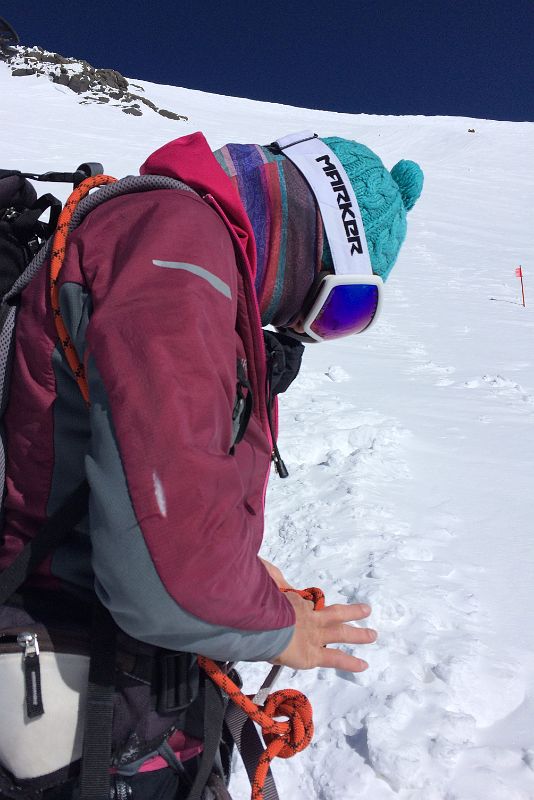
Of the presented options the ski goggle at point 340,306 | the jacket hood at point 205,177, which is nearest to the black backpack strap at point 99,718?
the jacket hood at point 205,177

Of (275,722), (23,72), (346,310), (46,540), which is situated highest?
(346,310)

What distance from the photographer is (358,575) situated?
2.42 meters

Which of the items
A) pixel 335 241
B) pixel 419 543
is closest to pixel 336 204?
pixel 335 241

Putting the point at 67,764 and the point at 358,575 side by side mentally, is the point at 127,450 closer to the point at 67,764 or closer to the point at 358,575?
the point at 67,764

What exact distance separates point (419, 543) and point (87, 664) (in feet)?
6.10

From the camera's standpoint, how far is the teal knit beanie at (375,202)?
4.45ft

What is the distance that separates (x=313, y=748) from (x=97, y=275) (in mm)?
1506

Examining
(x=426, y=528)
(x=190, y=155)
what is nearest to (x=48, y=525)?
(x=190, y=155)

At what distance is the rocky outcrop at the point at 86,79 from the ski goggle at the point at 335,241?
28.8m

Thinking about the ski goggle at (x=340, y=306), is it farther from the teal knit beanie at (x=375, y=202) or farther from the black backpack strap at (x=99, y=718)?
the black backpack strap at (x=99, y=718)

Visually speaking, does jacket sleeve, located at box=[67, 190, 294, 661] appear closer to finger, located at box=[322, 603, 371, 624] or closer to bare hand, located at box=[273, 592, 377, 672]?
bare hand, located at box=[273, 592, 377, 672]

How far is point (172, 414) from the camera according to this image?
752 mm

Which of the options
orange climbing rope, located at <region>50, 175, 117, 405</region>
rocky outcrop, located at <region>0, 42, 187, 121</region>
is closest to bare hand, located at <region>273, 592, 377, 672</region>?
orange climbing rope, located at <region>50, 175, 117, 405</region>

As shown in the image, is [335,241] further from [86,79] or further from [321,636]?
[86,79]
